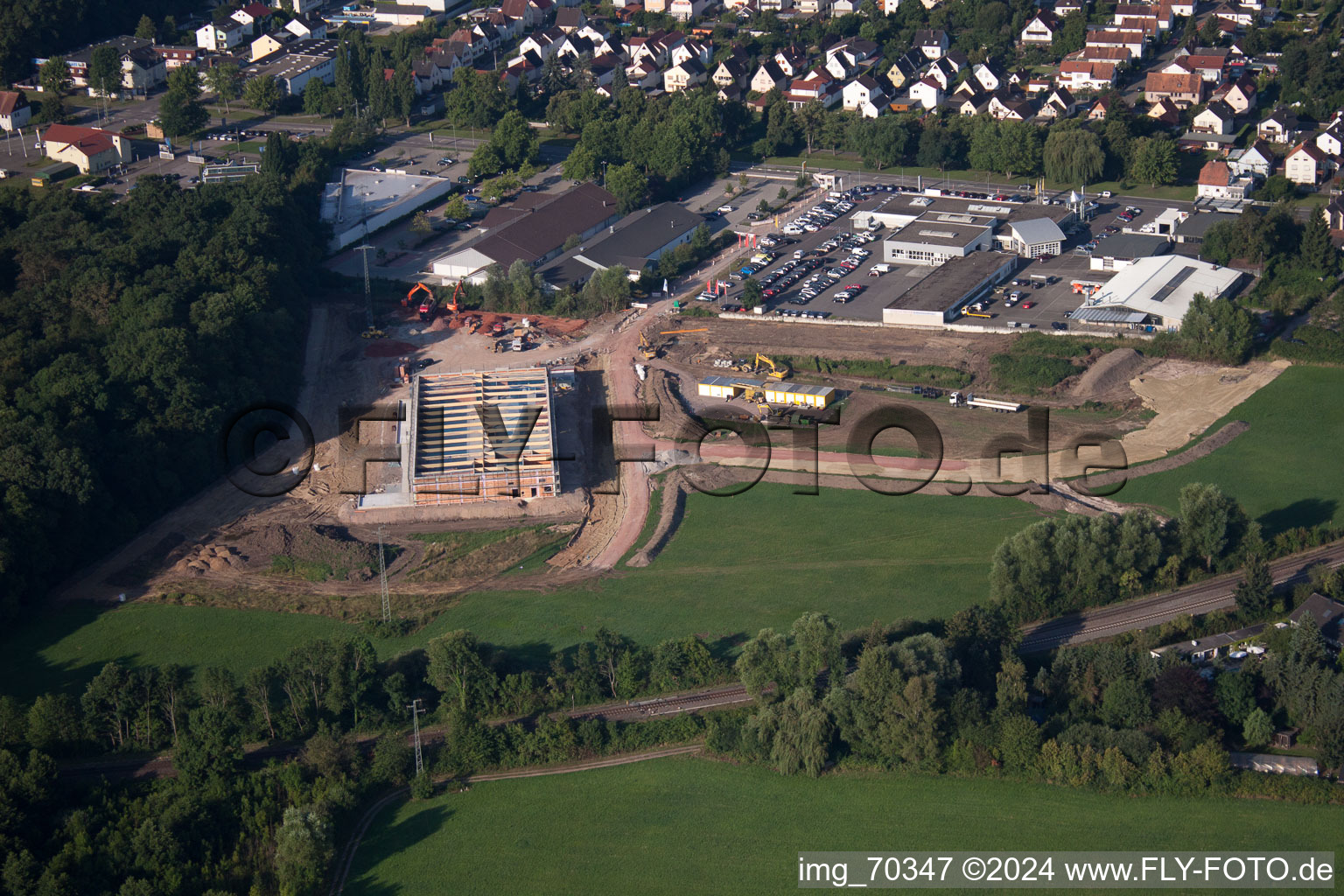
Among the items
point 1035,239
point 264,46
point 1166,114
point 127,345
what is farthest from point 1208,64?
point 127,345

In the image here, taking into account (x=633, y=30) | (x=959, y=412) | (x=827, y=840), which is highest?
(x=633, y=30)

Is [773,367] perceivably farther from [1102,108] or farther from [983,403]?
[1102,108]

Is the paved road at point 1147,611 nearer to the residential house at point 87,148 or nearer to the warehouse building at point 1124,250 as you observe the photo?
the warehouse building at point 1124,250

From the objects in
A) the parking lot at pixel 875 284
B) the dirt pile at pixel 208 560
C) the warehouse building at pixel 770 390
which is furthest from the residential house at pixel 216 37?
the dirt pile at pixel 208 560

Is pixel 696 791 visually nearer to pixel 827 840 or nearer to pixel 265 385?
pixel 827 840

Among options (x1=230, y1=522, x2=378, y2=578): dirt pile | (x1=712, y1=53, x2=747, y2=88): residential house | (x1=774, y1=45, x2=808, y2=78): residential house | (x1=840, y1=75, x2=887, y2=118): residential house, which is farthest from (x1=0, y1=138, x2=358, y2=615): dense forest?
(x1=774, y1=45, x2=808, y2=78): residential house

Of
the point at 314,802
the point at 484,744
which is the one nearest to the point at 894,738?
the point at 484,744
